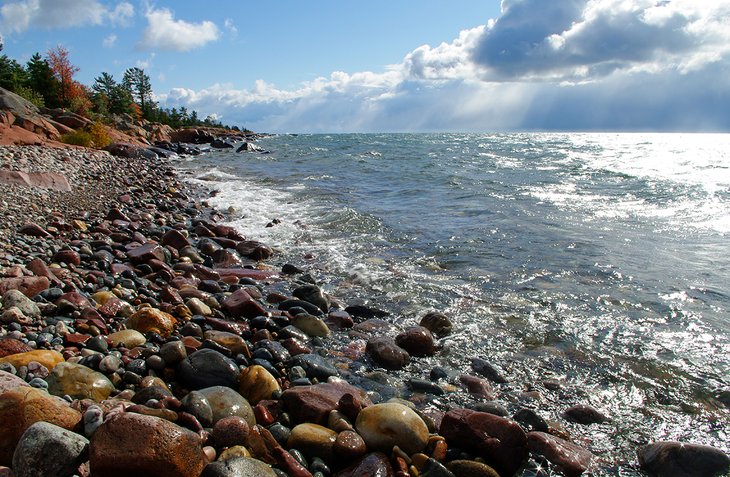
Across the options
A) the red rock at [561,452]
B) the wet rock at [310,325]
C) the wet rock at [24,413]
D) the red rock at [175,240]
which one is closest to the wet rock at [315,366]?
the wet rock at [310,325]

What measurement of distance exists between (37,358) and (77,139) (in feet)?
76.6

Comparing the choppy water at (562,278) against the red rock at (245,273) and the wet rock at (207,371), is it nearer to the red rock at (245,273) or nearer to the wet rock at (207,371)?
the red rock at (245,273)

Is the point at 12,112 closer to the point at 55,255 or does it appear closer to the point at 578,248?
the point at 55,255

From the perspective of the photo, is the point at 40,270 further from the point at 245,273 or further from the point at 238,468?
the point at 238,468

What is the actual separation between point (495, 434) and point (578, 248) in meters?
7.40

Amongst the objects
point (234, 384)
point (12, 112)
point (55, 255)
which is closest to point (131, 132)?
point (12, 112)

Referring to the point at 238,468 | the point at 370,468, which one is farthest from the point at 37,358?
the point at 370,468

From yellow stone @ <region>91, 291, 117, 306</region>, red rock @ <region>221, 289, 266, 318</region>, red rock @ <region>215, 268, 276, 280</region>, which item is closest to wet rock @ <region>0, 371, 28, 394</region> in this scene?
yellow stone @ <region>91, 291, 117, 306</region>

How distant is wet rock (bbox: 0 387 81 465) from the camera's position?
2596mm

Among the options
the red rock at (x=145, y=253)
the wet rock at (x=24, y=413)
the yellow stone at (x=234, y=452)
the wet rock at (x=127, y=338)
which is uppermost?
the red rock at (x=145, y=253)

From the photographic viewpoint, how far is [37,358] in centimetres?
355

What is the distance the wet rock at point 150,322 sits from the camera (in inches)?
189

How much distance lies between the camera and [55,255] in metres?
6.42

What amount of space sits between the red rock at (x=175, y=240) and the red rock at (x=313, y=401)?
18.9 feet
